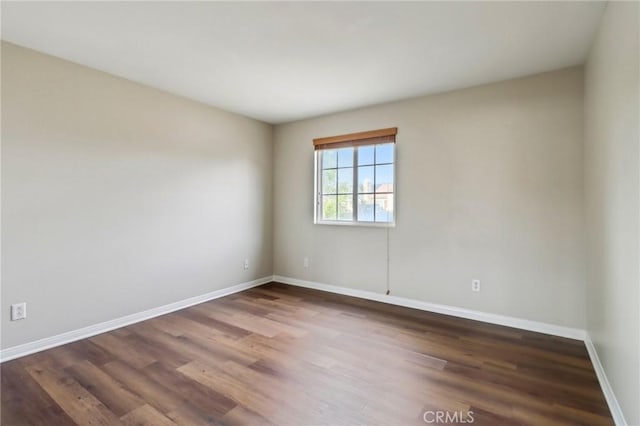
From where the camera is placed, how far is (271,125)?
15.4ft

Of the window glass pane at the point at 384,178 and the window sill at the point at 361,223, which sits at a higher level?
the window glass pane at the point at 384,178

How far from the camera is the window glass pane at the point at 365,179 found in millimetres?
3900

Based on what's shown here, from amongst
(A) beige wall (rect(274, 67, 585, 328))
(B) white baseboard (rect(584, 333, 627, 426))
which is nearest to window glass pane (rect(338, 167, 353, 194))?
(A) beige wall (rect(274, 67, 585, 328))

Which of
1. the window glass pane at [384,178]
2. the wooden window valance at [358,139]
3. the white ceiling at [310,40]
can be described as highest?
the white ceiling at [310,40]

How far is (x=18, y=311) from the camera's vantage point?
238cm

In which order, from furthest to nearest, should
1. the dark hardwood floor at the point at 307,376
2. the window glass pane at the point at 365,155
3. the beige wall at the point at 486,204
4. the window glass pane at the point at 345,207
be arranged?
the window glass pane at the point at 345,207, the window glass pane at the point at 365,155, the beige wall at the point at 486,204, the dark hardwood floor at the point at 307,376

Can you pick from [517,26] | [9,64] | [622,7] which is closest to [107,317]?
[9,64]

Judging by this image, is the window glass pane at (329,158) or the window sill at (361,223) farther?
the window glass pane at (329,158)

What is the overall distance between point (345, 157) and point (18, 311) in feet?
11.3

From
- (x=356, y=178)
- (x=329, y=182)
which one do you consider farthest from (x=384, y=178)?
(x=329, y=182)

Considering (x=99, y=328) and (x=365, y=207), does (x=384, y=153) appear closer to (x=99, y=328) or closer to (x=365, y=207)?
(x=365, y=207)

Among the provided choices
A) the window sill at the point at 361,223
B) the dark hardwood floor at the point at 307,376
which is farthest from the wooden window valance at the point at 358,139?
the dark hardwood floor at the point at 307,376

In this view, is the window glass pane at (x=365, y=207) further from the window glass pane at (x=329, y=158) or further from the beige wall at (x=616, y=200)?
the beige wall at (x=616, y=200)

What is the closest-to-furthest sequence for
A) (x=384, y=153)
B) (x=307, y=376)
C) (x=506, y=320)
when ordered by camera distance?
(x=307, y=376) < (x=506, y=320) < (x=384, y=153)
